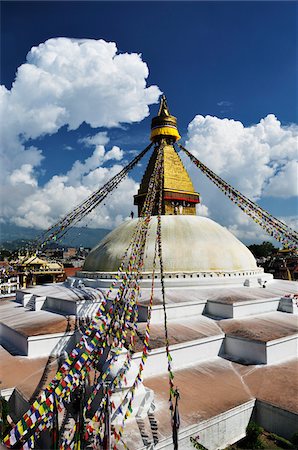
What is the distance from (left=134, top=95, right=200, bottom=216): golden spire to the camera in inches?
556

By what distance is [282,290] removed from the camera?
1140cm

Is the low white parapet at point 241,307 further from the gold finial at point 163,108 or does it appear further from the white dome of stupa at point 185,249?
the gold finial at point 163,108

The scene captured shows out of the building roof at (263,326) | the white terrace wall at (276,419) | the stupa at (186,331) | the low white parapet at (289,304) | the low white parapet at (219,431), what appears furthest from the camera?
the low white parapet at (289,304)

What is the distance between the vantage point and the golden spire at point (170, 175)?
14.1m

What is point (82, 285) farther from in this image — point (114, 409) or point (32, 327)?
point (114, 409)

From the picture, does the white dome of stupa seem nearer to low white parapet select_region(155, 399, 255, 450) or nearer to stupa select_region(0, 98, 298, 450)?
stupa select_region(0, 98, 298, 450)

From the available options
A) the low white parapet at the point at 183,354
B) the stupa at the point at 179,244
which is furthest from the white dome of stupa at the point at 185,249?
the low white parapet at the point at 183,354

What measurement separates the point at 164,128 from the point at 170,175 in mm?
2385

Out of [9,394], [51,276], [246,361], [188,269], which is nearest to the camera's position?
[9,394]

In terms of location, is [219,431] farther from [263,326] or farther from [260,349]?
[263,326]

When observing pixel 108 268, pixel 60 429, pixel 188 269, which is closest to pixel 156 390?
pixel 60 429

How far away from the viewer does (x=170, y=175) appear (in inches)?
565

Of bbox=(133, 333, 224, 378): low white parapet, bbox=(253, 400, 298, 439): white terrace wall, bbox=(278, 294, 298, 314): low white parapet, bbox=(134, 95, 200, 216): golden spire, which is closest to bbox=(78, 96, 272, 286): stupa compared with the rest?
bbox=(134, 95, 200, 216): golden spire

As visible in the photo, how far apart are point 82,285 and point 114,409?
7477 millimetres
